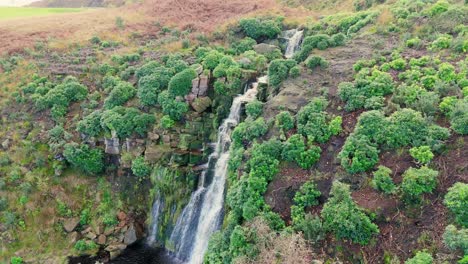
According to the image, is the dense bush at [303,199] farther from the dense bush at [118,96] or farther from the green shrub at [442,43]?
the dense bush at [118,96]

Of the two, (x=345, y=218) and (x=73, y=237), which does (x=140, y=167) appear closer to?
(x=73, y=237)

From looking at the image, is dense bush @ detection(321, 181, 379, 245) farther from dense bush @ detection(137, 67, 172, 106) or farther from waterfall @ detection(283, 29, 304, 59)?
waterfall @ detection(283, 29, 304, 59)

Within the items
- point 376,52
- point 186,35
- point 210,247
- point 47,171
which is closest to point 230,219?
point 210,247

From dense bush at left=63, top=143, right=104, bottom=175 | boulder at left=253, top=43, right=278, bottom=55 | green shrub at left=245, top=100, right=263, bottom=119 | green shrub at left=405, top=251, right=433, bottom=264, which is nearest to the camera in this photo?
green shrub at left=405, top=251, right=433, bottom=264

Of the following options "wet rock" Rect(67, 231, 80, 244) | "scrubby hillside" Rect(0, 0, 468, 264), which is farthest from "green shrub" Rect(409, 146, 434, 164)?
"wet rock" Rect(67, 231, 80, 244)

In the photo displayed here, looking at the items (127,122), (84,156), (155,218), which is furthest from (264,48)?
(84,156)
